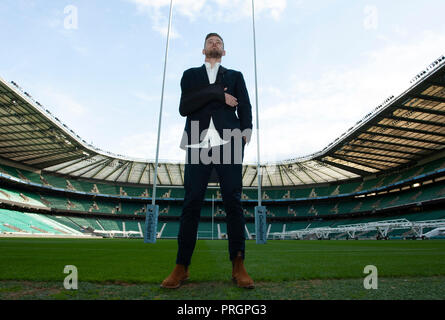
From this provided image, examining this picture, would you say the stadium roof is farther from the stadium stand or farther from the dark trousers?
the dark trousers

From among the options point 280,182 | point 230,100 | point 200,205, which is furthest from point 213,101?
point 280,182

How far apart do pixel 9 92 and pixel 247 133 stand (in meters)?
26.3

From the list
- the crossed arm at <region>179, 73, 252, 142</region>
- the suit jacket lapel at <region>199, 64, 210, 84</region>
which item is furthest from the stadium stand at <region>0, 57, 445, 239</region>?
the suit jacket lapel at <region>199, 64, 210, 84</region>

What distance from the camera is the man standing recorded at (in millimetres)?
2344

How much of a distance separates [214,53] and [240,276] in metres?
2.13

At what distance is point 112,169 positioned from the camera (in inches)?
1722

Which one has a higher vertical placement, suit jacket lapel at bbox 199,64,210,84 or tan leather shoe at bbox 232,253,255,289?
suit jacket lapel at bbox 199,64,210,84

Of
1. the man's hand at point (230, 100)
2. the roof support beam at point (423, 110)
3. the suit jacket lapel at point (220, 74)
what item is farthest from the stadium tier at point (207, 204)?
the man's hand at point (230, 100)

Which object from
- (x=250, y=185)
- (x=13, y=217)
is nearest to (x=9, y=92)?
(x=13, y=217)

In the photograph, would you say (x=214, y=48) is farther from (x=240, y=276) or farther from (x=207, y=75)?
(x=240, y=276)

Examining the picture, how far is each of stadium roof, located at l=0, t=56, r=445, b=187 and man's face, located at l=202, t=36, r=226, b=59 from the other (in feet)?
71.5

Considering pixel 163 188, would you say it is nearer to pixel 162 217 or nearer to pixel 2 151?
pixel 162 217

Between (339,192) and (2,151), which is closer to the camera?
(2,151)

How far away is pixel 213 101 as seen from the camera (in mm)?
2562
